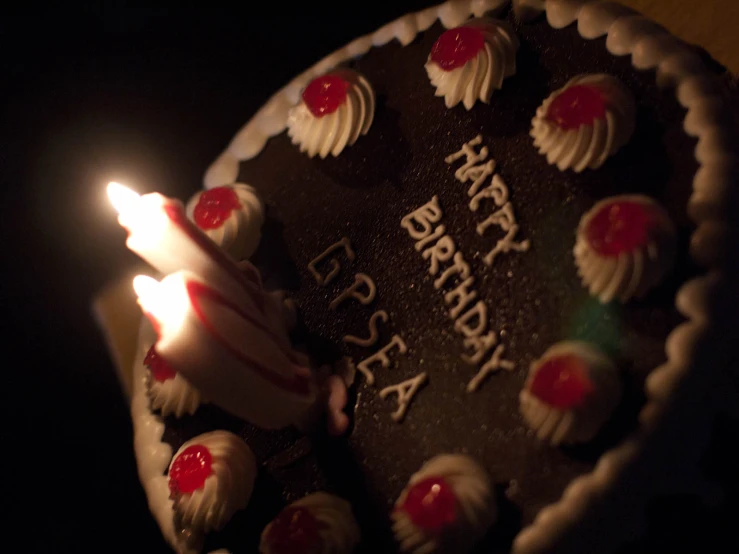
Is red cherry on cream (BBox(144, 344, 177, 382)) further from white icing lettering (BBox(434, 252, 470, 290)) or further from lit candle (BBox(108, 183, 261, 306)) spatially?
white icing lettering (BBox(434, 252, 470, 290))

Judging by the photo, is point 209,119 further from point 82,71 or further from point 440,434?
point 440,434

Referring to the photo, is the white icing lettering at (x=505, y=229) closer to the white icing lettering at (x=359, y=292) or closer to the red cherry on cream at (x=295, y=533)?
the white icing lettering at (x=359, y=292)

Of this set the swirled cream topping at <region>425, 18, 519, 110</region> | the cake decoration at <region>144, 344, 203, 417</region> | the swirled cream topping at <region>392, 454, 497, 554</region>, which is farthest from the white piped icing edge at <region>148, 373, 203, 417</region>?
the swirled cream topping at <region>425, 18, 519, 110</region>

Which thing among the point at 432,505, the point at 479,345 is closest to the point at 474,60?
the point at 479,345

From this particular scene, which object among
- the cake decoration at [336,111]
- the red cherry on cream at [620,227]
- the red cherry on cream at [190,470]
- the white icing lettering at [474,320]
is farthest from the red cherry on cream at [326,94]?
the red cherry on cream at [190,470]

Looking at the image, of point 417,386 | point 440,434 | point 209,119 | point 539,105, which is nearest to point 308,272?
point 417,386

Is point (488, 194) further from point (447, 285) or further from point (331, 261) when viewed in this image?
point (331, 261)
